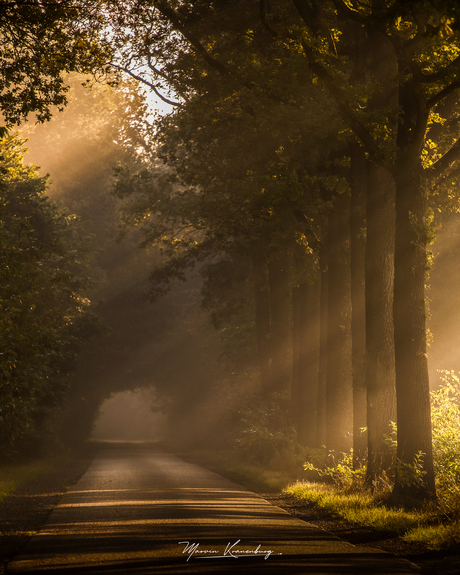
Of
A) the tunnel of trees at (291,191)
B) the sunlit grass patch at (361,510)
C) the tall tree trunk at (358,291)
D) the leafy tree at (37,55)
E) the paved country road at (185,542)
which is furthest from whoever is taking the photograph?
the tall tree trunk at (358,291)

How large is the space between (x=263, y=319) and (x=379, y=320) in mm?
13539

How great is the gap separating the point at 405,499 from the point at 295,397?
36.0 ft

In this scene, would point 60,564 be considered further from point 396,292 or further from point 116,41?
point 116,41

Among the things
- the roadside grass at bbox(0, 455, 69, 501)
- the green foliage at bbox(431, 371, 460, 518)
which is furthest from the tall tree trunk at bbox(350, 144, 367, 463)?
the roadside grass at bbox(0, 455, 69, 501)

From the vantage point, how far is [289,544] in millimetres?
8156

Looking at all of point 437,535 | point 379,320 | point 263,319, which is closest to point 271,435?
point 263,319

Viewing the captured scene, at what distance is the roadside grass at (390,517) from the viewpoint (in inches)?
325

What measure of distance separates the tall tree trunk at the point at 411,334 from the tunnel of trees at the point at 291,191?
29 millimetres

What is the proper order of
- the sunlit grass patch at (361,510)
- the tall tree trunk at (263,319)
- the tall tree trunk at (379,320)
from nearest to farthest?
the sunlit grass patch at (361,510) → the tall tree trunk at (379,320) → the tall tree trunk at (263,319)

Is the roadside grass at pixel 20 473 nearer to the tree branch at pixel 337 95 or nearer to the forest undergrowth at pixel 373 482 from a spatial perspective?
the forest undergrowth at pixel 373 482

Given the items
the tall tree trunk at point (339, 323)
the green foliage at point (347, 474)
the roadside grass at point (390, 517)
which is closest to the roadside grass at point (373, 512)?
the roadside grass at point (390, 517)

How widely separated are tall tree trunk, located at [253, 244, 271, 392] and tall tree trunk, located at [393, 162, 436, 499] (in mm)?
13033

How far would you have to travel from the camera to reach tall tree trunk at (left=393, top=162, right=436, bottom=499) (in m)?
11.3

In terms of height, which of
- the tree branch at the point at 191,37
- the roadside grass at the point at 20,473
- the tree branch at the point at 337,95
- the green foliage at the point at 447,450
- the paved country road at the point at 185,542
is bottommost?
the roadside grass at the point at 20,473
